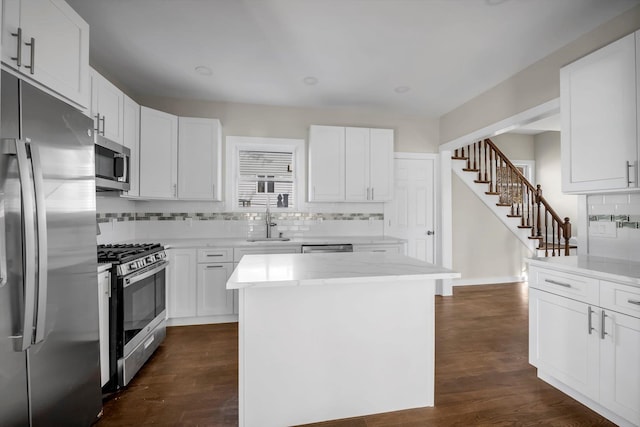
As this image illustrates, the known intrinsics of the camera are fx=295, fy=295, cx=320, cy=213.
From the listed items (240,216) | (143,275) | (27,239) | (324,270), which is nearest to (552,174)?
(240,216)

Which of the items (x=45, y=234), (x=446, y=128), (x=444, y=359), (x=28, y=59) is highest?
(x=446, y=128)

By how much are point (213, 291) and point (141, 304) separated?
3.16ft

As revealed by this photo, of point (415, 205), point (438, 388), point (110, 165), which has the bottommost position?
point (438, 388)

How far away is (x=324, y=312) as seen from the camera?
1755 millimetres

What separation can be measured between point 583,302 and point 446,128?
10.3 feet

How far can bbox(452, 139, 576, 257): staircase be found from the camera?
197 inches

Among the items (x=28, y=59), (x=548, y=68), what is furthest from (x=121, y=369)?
(x=548, y=68)

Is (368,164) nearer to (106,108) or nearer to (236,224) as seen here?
(236,224)

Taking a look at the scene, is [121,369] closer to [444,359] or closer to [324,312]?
[324,312]

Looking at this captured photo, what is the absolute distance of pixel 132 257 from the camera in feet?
7.34

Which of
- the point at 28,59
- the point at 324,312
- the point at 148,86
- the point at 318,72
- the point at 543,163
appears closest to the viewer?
the point at 28,59

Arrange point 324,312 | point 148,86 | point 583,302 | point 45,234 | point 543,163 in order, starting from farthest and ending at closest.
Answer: point 543,163 < point 148,86 < point 583,302 < point 324,312 < point 45,234

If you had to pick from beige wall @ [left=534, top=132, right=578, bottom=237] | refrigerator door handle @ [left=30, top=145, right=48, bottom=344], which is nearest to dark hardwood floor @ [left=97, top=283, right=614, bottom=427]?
refrigerator door handle @ [left=30, top=145, right=48, bottom=344]

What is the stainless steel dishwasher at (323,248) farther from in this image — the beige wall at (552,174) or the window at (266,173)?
the beige wall at (552,174)
